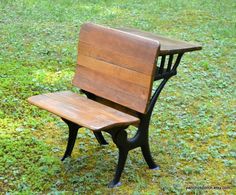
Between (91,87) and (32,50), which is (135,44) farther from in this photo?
(32,50)

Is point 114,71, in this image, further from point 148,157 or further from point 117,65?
point 148,157

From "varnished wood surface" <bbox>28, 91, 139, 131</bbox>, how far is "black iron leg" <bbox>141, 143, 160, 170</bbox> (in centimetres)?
41

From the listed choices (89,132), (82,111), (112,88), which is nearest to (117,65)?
(112,88)

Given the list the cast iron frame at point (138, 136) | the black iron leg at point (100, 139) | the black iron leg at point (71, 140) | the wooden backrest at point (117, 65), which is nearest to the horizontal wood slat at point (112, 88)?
the wooden backrest at point (117, 65)

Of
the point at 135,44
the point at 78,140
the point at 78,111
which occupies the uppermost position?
the point at 135,44

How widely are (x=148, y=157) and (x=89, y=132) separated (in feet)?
2.75

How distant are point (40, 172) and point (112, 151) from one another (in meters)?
0.70

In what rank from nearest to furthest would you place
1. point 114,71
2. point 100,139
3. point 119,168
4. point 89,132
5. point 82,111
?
1. point 82,111
2. point 119,168
3. point 114,71
4. point 100,139
5. point 89,132

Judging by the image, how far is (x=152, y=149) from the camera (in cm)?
389

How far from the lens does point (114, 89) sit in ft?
11.0

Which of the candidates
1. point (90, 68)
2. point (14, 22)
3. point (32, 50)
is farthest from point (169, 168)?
point (14, 22)

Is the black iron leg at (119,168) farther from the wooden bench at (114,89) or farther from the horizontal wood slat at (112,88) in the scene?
the horizontal wood slat at (112,88)

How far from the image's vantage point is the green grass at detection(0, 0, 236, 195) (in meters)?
3.36

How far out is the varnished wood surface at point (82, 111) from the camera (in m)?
2.89
